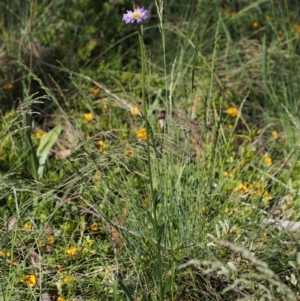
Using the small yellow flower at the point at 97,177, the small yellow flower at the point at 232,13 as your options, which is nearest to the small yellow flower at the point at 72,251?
the small yellow flower at the point at 97,177

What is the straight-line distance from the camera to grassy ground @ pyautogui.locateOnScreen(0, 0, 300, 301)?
2102 millimetres

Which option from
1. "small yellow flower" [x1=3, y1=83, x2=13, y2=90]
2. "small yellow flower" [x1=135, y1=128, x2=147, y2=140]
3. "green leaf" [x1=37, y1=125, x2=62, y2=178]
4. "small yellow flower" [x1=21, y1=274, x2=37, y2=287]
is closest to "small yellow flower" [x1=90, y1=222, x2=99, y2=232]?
"small yellow flower" [x1=21, y1=274, x2=37, y2=287]

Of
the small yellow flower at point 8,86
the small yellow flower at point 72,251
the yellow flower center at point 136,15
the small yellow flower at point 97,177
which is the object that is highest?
the yellow flower center at point 136,15

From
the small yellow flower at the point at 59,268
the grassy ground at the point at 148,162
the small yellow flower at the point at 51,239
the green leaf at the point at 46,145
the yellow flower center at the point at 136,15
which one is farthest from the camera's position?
the green leaf at the point at 46,145

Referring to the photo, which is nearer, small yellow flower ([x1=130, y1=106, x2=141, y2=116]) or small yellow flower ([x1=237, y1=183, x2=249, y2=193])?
small yellow flower ([x1=237, y1=183, x2=249, y2=193])

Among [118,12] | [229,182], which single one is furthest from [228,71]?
[229,182]

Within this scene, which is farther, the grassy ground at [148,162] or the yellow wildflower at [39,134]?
the yellow wildflower at [39,134]

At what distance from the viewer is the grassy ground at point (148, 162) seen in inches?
82.7

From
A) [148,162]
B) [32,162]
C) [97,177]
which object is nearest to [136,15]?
[148,162]

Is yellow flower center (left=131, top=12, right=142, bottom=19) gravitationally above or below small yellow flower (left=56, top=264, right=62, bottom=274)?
above

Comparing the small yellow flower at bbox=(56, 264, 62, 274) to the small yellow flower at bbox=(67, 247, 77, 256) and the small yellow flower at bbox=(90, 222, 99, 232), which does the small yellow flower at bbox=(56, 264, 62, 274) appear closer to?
the small yellow flower at bbox=(67, 247, 77, 256)

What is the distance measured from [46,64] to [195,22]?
868 millimetres

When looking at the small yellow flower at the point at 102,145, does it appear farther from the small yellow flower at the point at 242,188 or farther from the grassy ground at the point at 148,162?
the small yellow flower at the point at 242,188

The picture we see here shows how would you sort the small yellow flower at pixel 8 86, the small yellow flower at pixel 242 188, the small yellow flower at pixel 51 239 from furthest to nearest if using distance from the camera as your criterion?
the small yellow flower at pixel 8 86
the small yellow flower at pixel 242 188
the small yellow flower at pixel 51 239
